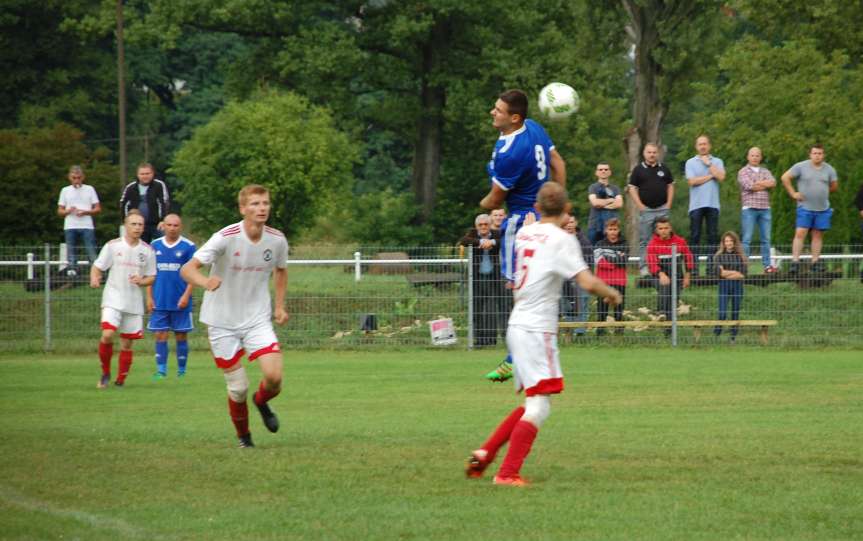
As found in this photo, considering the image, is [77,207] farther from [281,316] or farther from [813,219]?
[281,316]

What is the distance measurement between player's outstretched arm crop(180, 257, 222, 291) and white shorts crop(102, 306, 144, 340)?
7.22 metres

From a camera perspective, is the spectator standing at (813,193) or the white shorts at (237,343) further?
the spectator standing at (813,193)

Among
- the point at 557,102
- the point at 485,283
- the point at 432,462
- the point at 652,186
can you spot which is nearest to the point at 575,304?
the point at 485,283

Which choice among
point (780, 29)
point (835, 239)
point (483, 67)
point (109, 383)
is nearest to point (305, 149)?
point (483, 67)

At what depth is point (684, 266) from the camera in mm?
21719

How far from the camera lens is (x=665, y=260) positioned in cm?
2172

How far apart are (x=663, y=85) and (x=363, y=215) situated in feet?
58.6

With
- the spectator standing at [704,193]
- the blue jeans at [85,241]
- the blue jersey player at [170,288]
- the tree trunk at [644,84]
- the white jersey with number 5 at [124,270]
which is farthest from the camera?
the tree trunk at [644,84]

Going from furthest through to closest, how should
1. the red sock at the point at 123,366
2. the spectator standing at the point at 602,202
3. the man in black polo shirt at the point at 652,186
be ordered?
the spectator standing at the point at 602,202 < the man in black polo shirt at the point at 652,186 < the red sock at the point at 123,366

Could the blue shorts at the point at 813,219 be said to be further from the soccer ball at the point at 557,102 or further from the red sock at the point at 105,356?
the red sock at the point at 105,356

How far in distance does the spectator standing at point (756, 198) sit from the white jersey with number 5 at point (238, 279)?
1293cm

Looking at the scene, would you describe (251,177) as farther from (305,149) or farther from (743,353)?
(743,353)

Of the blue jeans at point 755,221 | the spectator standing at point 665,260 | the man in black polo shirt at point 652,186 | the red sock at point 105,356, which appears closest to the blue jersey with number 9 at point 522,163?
the red sock at point 105,356

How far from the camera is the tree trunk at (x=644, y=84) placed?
3894 centimetres
